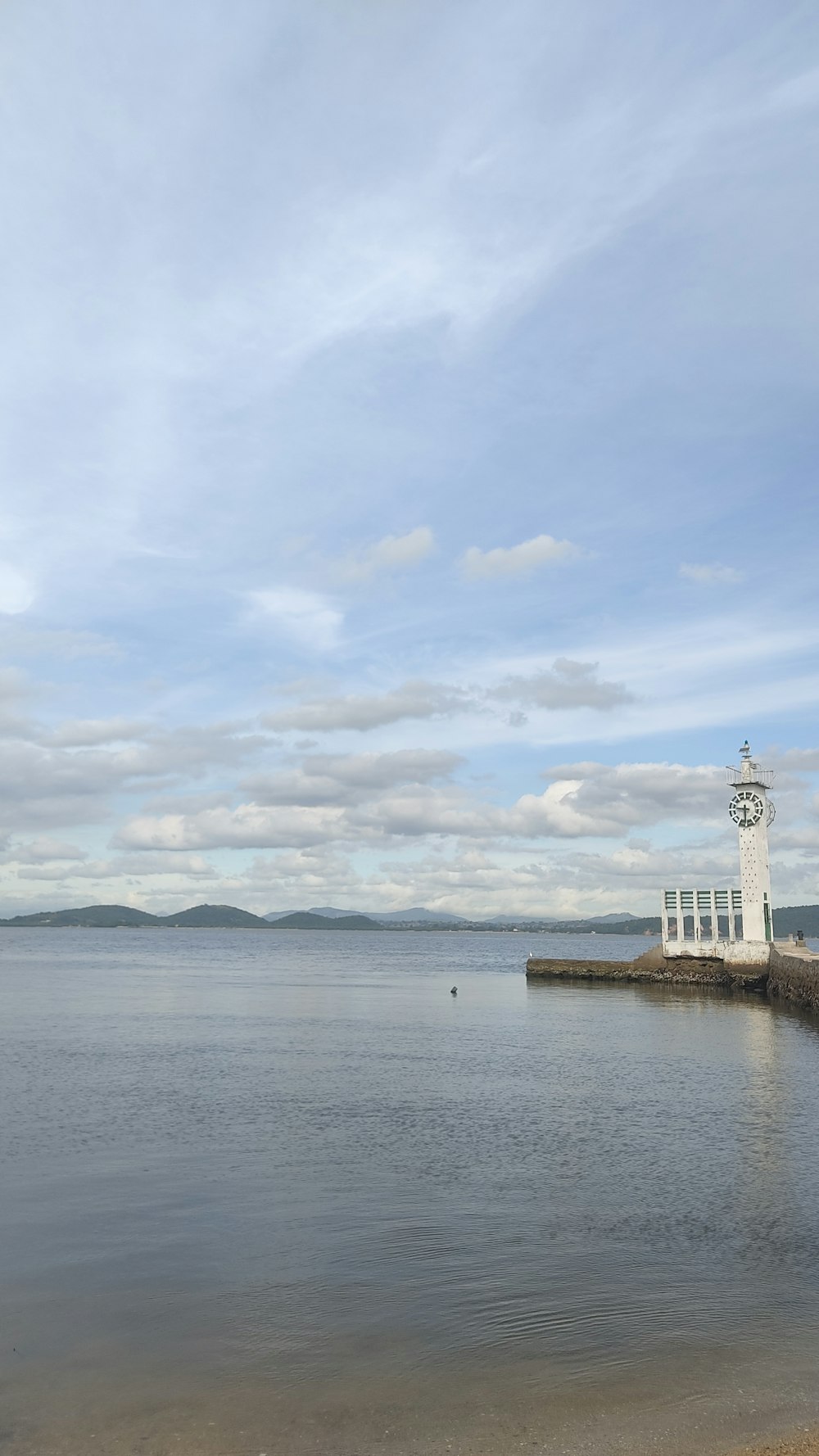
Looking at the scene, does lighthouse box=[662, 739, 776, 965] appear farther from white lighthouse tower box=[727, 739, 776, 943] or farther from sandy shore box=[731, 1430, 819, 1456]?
sandy shore box=[731, 1430, 819, 1456]

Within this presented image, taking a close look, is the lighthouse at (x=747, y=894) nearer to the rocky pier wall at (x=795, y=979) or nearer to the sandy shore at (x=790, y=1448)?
the rocky pier wall at (x=795, y=979)

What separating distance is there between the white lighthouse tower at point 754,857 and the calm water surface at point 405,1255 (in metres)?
41.2

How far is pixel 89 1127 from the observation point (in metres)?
26.3

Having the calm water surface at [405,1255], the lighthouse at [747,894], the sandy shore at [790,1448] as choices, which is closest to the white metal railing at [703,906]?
the lighthouse at [747,894]

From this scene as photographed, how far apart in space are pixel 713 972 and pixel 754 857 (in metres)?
9.98

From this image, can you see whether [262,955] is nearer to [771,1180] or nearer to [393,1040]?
[393,1040]

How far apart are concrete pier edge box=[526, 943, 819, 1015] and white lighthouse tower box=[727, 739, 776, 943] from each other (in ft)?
7.54

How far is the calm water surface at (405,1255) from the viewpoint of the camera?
10789 millimetres

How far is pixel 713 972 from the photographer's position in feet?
260

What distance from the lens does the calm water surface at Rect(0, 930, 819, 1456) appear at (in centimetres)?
1079

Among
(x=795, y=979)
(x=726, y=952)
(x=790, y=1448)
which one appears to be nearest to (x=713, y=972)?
(x=726, y=952)

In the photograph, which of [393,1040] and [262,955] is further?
[262,955]

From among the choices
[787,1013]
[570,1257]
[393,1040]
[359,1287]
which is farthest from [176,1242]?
[787,1013]

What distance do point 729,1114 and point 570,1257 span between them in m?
14.5
